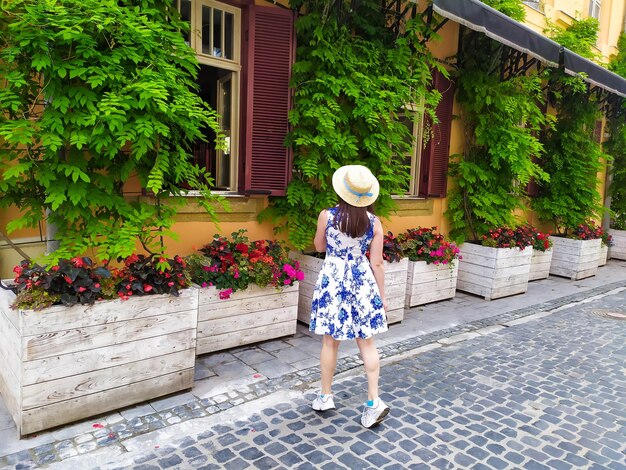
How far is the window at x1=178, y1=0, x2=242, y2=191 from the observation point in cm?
469

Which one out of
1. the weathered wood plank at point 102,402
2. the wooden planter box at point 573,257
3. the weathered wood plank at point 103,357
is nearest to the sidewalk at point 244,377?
the weathered wood plank at point 102,402

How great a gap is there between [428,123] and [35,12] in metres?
5.24

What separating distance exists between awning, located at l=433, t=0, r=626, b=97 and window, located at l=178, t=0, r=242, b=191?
7.06ft

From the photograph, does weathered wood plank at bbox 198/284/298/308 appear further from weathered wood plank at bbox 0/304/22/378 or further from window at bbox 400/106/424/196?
window at bbox 400/106/424/196

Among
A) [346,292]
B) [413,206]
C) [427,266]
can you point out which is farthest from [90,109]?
[413,206]

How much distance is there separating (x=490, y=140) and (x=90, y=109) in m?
5.81

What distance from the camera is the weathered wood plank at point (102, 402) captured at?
2.99 metres

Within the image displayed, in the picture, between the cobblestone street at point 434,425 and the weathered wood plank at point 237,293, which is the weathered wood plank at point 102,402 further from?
the weathered wood plank at point 237,293

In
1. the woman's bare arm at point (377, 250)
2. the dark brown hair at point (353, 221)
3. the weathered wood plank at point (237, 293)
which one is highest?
the dark brown hair at point (353, 221)


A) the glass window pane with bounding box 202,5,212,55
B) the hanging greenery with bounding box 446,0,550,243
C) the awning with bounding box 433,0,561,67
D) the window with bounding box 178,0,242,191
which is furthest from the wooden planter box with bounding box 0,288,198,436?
the hanging greenery with bounding box 446,0,550,243

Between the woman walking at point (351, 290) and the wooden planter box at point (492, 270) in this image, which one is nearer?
the woman walking at point (351, 290)

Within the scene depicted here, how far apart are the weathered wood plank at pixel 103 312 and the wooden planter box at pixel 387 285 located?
193cm

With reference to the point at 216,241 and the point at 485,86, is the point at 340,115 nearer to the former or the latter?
the point at 216,241

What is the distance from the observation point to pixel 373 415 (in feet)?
10.9
